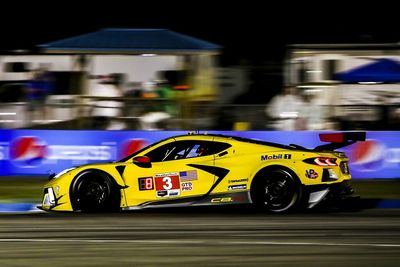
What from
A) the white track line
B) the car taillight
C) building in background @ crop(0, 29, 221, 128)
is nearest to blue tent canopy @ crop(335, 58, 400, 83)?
building in background @ crop(0, 29, 221, 128)

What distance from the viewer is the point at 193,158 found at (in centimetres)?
1268

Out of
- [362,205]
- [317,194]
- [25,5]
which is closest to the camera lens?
[317,194]

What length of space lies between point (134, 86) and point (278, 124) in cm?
375

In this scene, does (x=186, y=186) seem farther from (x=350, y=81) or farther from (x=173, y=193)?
(x=350, y=81)

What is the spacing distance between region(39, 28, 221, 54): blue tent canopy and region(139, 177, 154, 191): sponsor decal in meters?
9.65

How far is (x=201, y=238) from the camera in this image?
1000cm

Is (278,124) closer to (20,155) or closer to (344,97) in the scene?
(344,97)

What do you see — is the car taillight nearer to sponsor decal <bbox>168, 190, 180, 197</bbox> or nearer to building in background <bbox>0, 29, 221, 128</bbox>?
sponsor decal <bbox>168, 190, 180, 197</bbox>

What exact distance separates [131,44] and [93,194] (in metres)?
9.83

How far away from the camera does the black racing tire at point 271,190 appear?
491 inches

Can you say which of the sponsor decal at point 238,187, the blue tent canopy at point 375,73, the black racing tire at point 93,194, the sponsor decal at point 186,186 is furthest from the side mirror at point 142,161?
the blue tent canopy at point 375,73

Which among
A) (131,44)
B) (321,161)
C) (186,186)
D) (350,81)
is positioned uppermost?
(131,44)

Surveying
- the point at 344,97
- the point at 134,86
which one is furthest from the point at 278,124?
the point at 134,86

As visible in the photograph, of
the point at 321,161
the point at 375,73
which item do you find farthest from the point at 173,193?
the point at 375,73
